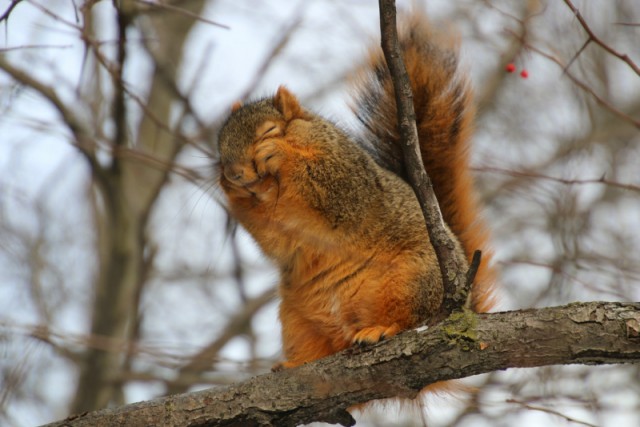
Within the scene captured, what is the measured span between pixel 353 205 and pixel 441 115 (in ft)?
1.87

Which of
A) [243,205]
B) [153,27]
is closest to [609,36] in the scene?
[153,27]

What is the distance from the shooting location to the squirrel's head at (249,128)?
2.62 meters

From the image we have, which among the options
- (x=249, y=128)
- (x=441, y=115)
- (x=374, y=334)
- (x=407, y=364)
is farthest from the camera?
(x=441, y=115)

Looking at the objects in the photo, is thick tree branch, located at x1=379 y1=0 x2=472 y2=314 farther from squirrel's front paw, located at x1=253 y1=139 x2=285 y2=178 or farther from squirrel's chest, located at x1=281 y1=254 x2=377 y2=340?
squirrel's front paw, located at x1=253 y1=139 x2=285 y2=178

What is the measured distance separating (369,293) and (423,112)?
842 mm

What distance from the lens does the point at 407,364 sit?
214 cm

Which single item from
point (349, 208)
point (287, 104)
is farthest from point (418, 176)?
point (287, 104)

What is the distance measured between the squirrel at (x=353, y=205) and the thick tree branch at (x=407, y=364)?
15 cm

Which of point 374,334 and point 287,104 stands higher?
point 287,104

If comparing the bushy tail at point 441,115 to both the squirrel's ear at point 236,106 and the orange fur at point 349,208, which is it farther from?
the squirrel's ear at point 236,106

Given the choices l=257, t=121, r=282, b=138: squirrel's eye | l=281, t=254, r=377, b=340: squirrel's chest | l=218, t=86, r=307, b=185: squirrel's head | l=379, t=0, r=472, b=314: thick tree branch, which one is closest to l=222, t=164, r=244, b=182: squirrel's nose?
l=218, t=86, r=307, b=185: squirrel's head

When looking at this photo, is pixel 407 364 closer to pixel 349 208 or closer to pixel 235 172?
pixel 349 208

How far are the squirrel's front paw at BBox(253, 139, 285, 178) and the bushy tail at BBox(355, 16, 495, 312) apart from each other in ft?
1.89

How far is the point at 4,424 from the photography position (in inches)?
154
